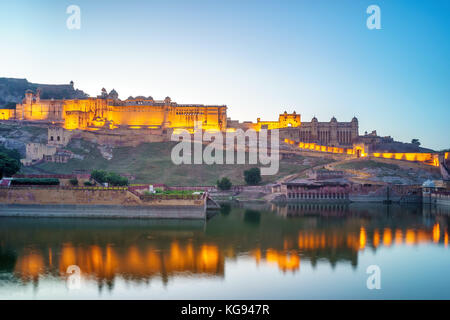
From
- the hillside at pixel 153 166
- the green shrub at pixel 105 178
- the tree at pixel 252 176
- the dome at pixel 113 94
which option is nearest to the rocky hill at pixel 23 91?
the dome at pixel 113 94

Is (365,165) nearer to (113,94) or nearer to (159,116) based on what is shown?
(159,116)

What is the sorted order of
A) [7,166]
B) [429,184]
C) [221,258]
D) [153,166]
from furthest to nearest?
1. [153,166]
2. [429,184]
3. [7,166]
4. [221,258]

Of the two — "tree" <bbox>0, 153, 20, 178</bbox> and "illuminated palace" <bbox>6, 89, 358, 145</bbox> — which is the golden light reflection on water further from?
"illuminated palace" <bbox>6, 89, 358, 145</bbox>

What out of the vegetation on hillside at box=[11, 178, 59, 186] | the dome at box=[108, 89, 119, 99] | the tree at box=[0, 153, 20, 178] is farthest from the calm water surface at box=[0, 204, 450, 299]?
the dome at box=[108, 89, 119, 99]

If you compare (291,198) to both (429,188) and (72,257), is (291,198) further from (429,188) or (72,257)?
(72,257)

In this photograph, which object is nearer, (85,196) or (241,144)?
(85,196)

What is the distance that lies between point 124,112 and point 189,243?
78792mm

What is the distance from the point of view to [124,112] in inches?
4122

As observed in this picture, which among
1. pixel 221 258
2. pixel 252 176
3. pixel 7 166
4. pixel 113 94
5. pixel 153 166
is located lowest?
pixel 221 258

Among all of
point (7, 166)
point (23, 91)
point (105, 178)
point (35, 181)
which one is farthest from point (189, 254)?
point (23, 91)

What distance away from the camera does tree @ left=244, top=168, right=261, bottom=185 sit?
71.0 metres
